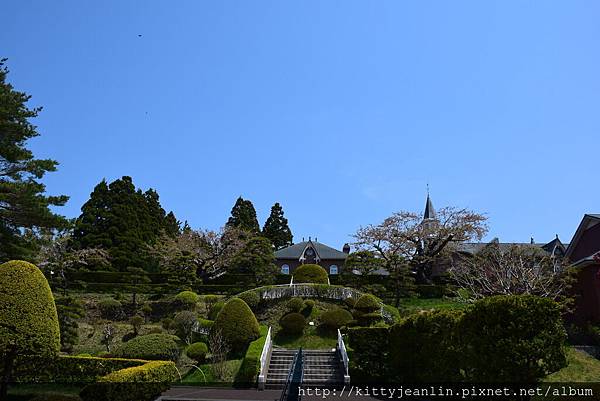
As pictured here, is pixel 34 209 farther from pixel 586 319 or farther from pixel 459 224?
pixel 459 224

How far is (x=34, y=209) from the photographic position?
56.0 feet

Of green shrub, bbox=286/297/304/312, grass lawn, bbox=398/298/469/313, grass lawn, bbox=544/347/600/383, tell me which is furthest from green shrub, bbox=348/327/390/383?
grass lawn, bbox=398/298/469/313

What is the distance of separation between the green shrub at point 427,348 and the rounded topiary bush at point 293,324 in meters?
8.73

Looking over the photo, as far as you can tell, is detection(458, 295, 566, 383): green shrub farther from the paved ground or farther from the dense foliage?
the dense foliage

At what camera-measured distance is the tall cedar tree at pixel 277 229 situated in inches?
2190

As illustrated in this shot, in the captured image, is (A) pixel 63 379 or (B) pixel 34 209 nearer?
(A) pixel 63 379

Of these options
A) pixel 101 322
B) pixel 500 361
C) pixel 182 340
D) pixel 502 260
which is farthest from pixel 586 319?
pixel 101 322

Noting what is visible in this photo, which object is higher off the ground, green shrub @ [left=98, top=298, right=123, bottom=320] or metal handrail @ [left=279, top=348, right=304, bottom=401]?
green shrub @ [left=98, top=298, right=123, bottom=320]

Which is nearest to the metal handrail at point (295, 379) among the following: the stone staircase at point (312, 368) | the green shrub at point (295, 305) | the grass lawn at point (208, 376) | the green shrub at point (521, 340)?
the stone staircase at point (312, 368)

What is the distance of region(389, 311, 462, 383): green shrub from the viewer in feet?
37.8

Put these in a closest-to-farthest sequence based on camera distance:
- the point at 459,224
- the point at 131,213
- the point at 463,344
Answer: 1. the point at 463,344
2. the point at 459,224
3. the point at 131,213

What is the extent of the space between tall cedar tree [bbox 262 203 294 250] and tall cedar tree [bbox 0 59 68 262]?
124ft

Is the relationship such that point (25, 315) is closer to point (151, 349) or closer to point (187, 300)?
point (151, 349)

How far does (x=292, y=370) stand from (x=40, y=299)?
32.5 ft
